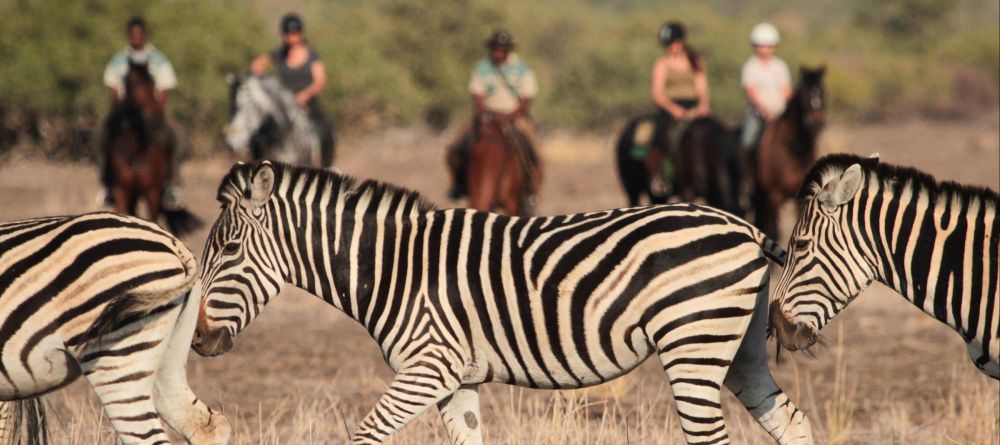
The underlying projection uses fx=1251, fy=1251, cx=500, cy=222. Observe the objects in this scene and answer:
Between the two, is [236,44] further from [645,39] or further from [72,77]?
[645,39]

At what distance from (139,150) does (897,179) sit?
10992 mm

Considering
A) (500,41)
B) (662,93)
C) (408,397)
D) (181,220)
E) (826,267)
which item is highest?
(500,41)

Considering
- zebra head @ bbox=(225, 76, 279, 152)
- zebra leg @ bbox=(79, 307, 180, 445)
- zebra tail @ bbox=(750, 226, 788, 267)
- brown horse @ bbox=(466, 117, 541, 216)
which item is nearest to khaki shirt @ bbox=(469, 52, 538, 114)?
brown horse @ bbox=(466, 117, 541, 216)

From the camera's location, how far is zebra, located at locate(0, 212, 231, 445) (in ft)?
15.3

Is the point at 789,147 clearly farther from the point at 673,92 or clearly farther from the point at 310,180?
the point at 310,180

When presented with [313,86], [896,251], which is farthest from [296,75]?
[896,251]

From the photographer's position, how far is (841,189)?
195 inches

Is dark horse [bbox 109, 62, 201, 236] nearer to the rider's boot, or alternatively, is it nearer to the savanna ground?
the rider's boot

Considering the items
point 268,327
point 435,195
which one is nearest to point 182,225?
point 268,327

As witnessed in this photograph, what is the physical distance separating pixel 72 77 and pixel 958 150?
19.6 m

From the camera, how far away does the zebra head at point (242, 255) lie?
17.2 ft

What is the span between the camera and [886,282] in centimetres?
504

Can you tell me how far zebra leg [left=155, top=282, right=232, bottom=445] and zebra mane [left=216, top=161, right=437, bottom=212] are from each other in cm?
44

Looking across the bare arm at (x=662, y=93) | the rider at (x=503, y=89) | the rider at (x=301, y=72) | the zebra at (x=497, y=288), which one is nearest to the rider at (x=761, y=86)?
the bare arm at (x=662, y=93)
